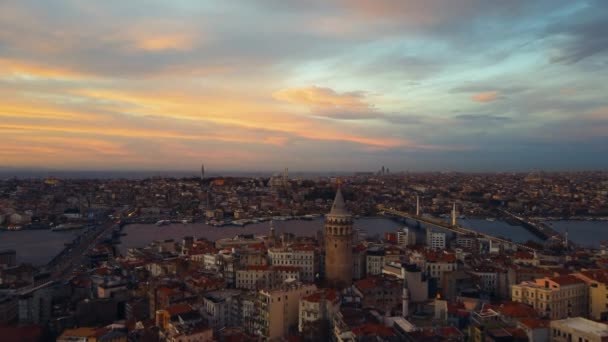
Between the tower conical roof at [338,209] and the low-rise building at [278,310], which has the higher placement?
the tower conical roof at [338,209]

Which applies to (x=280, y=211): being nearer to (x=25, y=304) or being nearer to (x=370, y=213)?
(x=370, y=213)

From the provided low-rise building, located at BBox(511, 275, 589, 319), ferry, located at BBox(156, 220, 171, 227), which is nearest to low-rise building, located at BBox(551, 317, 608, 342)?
low-rise building, located at BBox(511, 275, 589, 319)

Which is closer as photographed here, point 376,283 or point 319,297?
point 319,297

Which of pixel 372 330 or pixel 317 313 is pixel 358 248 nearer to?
pixel 317 313

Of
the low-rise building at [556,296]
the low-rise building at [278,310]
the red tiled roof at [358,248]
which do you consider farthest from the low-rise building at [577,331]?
the red tiled roof at [358,248]

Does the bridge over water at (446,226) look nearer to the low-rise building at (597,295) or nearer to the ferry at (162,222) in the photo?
the low-rise building at (597,295)

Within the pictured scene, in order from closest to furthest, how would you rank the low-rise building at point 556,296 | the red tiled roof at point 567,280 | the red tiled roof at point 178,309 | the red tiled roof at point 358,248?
the red tiled roof at point 178,309
the low-rise building at point 556,296
the red tiled roof at point 567,280
the red tiled roof at point 358,248

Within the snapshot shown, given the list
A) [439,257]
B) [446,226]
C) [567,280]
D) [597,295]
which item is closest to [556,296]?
[567,280]

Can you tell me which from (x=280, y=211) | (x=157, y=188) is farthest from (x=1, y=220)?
(x=157, y=188)
